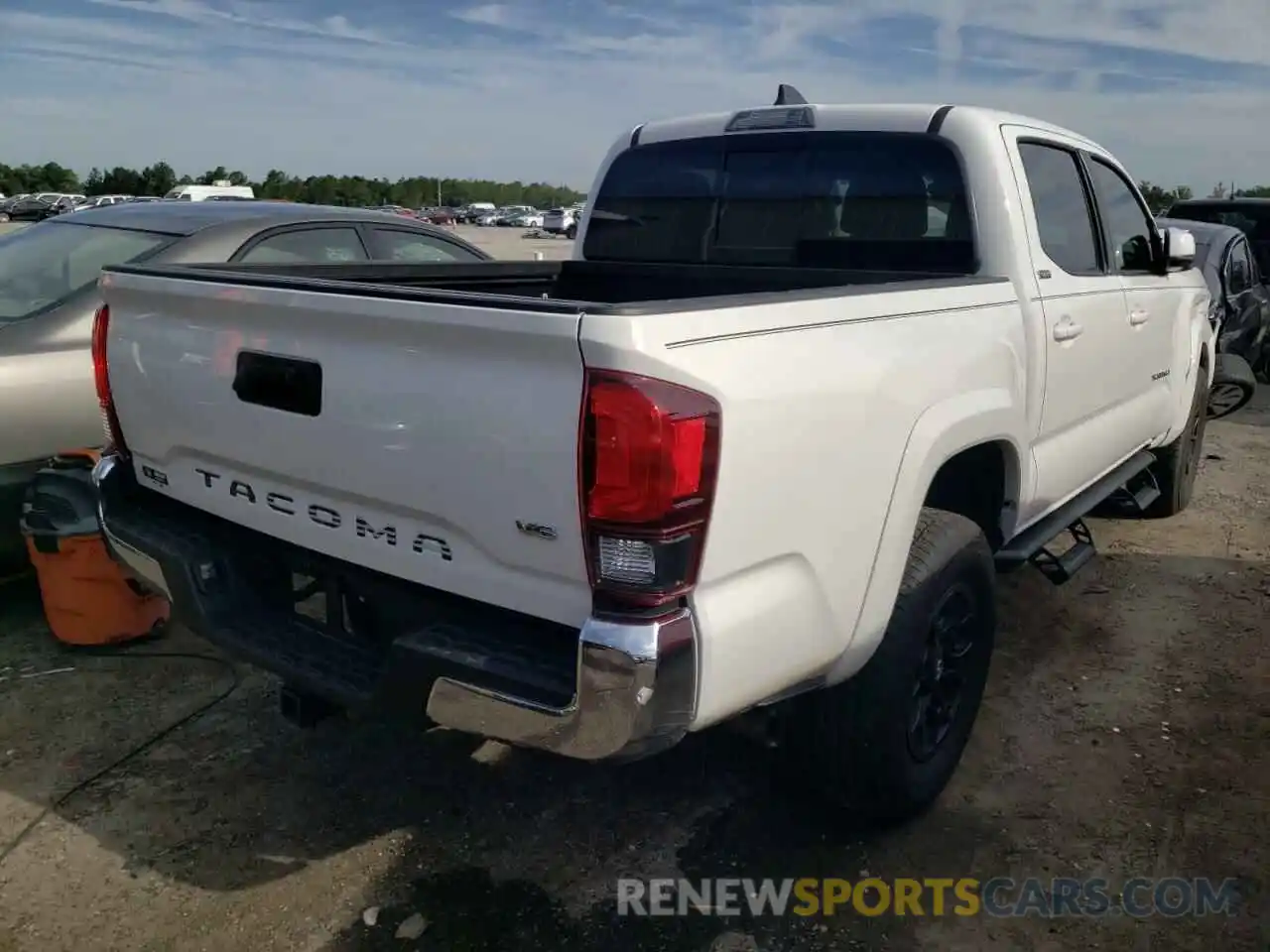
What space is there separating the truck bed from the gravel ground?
1.02m

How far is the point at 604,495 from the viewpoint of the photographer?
1970 millimetres

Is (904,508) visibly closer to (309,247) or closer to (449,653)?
(449,653)

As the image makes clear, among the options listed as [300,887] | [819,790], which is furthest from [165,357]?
[819,790]

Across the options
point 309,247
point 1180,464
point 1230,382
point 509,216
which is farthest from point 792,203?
→ point 509,216

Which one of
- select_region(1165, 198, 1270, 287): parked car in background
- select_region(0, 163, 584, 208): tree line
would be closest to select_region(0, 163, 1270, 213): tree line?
select_region(0, 163, 584, 208): tree line

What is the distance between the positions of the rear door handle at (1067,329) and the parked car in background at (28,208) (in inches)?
1810

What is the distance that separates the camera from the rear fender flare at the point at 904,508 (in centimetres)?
251

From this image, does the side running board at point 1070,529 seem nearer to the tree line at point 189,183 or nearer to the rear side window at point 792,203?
the rear side window at point 792,203

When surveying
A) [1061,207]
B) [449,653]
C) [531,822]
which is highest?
[1061,207]

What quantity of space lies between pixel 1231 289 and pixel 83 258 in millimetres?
8977

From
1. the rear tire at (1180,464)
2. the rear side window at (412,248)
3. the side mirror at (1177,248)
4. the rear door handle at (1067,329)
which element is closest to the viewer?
the rear door handle at (1067,329)

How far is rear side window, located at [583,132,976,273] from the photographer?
11.5 feet

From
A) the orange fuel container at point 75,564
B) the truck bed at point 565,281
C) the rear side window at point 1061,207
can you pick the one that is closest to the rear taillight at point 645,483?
the truck bed at point 565,281

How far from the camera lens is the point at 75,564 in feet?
12.9
